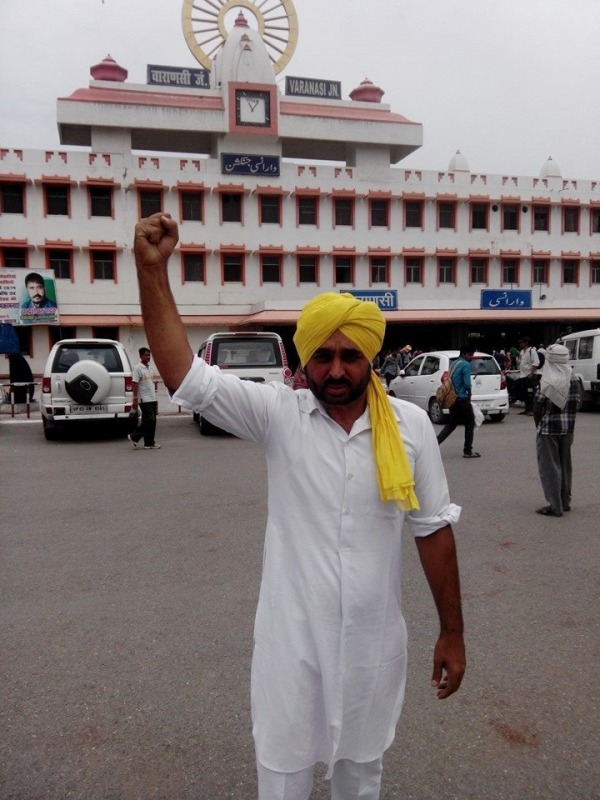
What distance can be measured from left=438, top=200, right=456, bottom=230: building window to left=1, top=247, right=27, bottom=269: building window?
21.2m

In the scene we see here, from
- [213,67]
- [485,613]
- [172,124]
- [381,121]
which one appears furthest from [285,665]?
[213,67]

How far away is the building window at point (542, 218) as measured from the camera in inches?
1500

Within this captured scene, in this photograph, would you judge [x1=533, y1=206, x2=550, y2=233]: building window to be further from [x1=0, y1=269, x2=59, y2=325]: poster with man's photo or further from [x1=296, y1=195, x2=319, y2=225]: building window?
[x1=0, y1=269, x2=59, y2=325]: poster with man's photo

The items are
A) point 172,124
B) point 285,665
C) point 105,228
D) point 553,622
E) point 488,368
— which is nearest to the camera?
point 285,665

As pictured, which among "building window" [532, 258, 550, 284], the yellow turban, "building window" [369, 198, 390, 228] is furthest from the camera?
"building window" [532, 258, 550, 284]

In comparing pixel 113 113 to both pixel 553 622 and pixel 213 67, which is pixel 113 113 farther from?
pixel 553 622

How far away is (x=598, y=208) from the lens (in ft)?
127

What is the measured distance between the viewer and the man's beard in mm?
1873

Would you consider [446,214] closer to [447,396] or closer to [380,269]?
[380,269]

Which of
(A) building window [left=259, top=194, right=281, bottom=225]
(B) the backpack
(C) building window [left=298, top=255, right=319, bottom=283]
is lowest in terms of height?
(B) the backpack

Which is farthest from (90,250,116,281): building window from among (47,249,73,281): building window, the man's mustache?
the man's mustache

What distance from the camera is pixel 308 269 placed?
3525 cm

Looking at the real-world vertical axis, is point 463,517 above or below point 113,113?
below

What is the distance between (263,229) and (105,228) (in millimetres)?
7696
